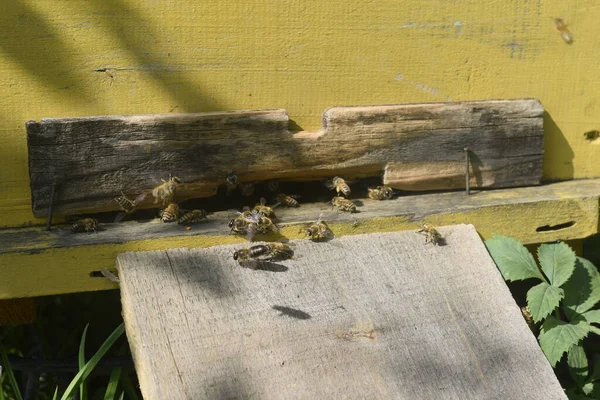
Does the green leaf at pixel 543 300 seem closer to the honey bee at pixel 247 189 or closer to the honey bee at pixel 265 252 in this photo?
the honey bee at pixel 265 252

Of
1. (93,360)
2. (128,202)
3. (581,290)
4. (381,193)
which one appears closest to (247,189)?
(128,202)

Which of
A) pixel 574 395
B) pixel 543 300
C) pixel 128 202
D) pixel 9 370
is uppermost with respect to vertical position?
pixel 128 202

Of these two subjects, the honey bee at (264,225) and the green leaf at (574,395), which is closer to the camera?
the honey bee at (264,225)

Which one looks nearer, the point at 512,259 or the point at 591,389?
the point at 512,259

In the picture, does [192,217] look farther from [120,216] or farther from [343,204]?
[343,204]

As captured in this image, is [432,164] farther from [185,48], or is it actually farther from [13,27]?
[13,27]

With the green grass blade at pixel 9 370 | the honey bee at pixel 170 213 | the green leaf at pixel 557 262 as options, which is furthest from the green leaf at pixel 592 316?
the green grass blade at pixel 9 370

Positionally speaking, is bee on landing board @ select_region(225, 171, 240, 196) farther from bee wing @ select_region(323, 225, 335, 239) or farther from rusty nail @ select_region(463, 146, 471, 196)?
rusty nail @ select_region(463, 146, 471, 196)
